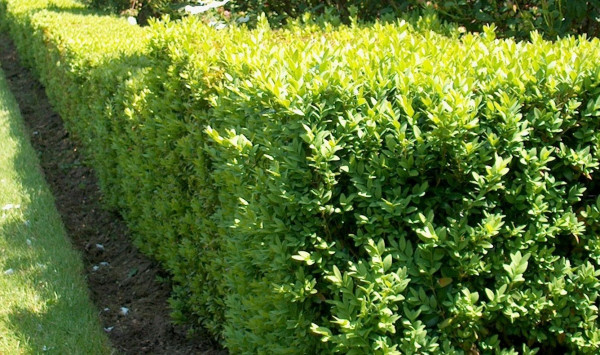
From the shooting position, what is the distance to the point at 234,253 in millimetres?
3406

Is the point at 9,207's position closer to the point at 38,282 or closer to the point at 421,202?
the point at 38,282

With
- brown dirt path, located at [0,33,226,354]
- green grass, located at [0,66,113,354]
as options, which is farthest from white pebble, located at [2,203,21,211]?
brown dirt path, located at [0,33,226,354]

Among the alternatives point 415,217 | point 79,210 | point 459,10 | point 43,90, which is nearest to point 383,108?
point 415,217

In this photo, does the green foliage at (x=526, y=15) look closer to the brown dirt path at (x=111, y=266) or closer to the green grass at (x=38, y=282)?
the brown dirt path at (x=111, y=266)

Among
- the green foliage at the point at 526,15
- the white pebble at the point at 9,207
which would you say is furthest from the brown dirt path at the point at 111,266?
the green foliage at the point at 526,15

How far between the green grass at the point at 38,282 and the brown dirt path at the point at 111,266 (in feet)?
0.71

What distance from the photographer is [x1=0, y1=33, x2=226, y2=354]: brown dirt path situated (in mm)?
4703

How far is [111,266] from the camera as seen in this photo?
19.5 feet

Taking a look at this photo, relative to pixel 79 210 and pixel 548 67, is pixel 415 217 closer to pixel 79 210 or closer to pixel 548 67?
pixel 548 67

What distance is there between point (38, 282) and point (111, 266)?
92 cm

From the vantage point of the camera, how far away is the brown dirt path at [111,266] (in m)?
4.70

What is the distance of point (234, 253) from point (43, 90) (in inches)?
398

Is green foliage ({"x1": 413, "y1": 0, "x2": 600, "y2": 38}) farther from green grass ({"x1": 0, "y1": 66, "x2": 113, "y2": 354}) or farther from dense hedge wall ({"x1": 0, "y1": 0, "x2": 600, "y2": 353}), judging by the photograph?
green grass ({"x1": 0, "y1": 66, "x2": 113, "y2": 354})

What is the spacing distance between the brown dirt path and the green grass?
0.22 metres
